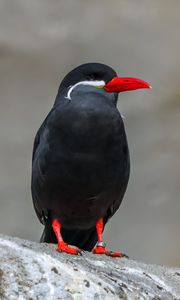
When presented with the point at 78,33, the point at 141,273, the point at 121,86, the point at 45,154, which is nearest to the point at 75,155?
the point at 45,154

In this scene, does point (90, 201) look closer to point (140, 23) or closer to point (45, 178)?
point (45, 178)

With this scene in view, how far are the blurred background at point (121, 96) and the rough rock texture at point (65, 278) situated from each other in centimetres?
418

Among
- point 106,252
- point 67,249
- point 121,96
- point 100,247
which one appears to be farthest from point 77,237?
point 121,96

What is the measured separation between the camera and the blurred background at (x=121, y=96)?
9.21 metres

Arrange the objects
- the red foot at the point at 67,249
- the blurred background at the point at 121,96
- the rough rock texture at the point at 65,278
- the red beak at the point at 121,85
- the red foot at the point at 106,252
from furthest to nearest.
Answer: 1. the blurred background at the point at 121,96
2. the red beak at the point at 121,85
3. the red foot at the point at 106,252
4. the red foot at the point at 67,249
5. the rough rock texture at the point at 65,278

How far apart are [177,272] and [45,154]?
1347mm

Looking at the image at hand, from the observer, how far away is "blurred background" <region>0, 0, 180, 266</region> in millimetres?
9211

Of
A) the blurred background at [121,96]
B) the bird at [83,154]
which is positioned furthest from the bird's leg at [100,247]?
the blurred background at [121,96]

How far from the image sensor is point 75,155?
5.84m

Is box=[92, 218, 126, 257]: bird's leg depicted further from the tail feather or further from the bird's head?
the bird's head

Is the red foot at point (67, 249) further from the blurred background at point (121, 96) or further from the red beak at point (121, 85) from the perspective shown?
the blurred background at point (121, 96)

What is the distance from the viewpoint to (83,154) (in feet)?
19.1

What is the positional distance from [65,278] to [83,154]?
5.12 ft

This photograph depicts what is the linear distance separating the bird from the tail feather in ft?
0.62
